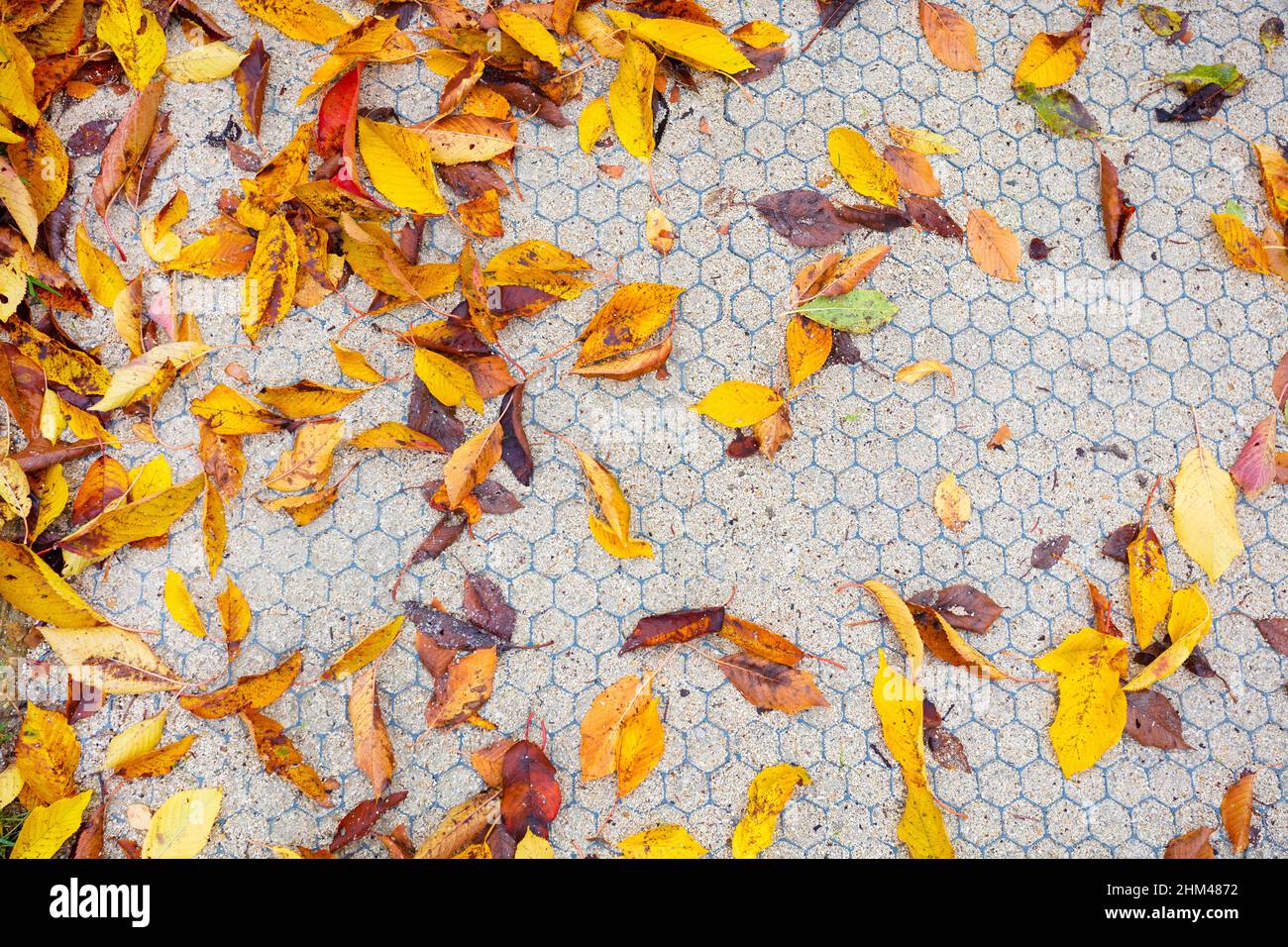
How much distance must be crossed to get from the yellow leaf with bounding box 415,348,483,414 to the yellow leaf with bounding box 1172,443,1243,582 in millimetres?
1128

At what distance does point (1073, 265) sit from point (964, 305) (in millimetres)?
197

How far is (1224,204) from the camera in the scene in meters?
1.51

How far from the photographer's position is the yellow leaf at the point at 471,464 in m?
1.39

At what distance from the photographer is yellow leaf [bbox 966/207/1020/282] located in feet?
4.86

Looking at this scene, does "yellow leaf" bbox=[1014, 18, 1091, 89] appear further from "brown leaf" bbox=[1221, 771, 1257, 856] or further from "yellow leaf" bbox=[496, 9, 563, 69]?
"brown leaf" bbox=[1221, 771, 1257, 856]

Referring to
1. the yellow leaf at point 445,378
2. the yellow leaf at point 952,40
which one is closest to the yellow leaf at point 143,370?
the yellow leaf at point 445,378

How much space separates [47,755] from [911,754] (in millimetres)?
1308

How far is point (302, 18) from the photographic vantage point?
59.9 inches

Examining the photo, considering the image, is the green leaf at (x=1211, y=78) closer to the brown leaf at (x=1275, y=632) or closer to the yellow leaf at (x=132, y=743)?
the brown leaf at (x=1275, y=632)

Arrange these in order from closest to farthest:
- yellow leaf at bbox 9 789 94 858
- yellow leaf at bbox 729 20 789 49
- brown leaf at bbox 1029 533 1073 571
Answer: yellow leaf at bbox 9 789 94 858 < brown leaf at bbox 1029 533 1073 571 < yellow leaf at bbox 729 20 789 49

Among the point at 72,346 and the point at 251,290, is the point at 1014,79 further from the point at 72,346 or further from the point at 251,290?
the point at 72,346

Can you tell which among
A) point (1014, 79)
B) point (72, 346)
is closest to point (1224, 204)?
point (1014, 79)

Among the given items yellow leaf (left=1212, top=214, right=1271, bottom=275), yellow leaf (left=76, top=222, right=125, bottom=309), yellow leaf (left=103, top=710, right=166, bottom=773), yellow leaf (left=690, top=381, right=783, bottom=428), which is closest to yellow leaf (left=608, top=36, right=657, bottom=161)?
yellow leaf (left=690, top=381, right=783, bottom=428)

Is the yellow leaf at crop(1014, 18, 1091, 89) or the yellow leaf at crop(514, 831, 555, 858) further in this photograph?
the yellow leaf at crop(1014, 18, 1091, 89)
